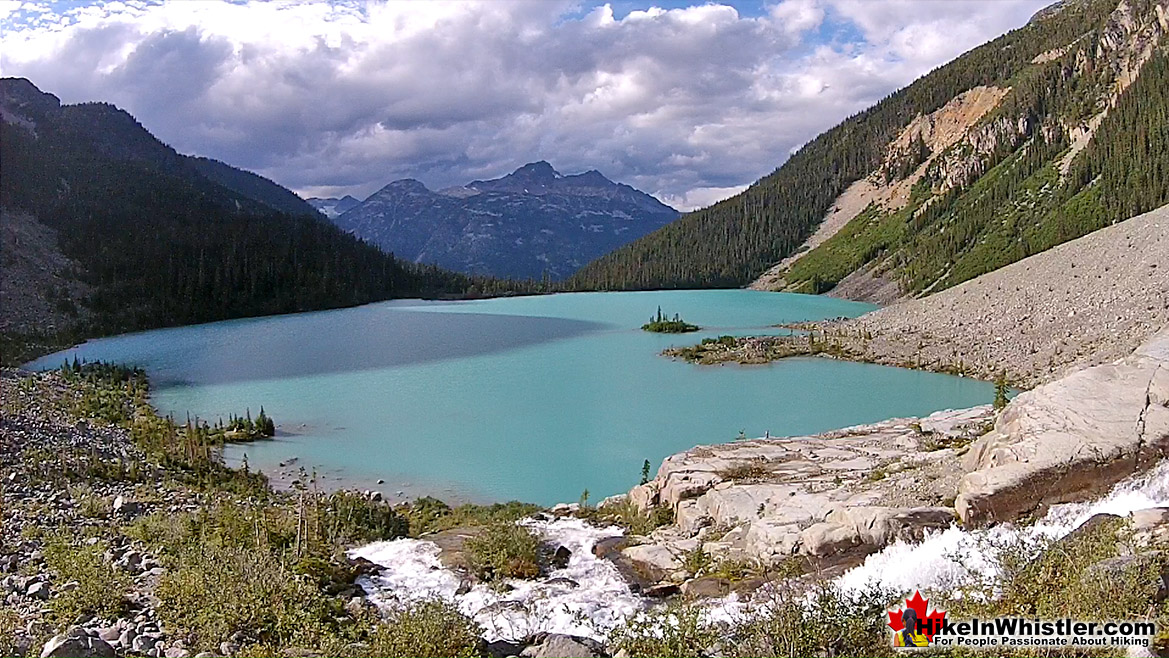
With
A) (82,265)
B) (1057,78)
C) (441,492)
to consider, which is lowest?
(441,492)

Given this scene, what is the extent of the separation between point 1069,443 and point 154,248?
88.5 m

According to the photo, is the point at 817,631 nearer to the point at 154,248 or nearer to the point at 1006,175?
the point at 1006,175

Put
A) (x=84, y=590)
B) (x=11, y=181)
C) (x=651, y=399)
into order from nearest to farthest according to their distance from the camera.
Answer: (x=84, y=590) < (x=651, y=399) < (x=11, y=181)

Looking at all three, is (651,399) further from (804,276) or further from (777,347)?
(804,276)

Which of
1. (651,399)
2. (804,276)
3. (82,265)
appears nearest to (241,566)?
(651,399)

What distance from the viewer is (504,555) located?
10680 millimetres

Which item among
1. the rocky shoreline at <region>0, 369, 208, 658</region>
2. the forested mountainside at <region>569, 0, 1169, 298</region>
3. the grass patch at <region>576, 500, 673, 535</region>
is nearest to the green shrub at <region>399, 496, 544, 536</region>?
the grass patch at <region>576, 500, 673, 535</region>

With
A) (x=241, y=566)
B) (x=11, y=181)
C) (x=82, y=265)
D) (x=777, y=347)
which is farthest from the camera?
(x=11, y=181)

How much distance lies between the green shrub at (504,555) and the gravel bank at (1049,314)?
23033 mm

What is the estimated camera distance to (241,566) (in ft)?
30.4

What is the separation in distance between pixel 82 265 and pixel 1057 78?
102 m

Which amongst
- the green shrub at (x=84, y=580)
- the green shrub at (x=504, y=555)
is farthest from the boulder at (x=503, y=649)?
the green shrub at (x=84, y=580)

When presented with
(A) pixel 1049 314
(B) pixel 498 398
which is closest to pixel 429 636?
(B) pixel 498 398

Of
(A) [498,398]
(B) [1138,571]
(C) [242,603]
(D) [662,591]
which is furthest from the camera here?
(A) [498,398]
